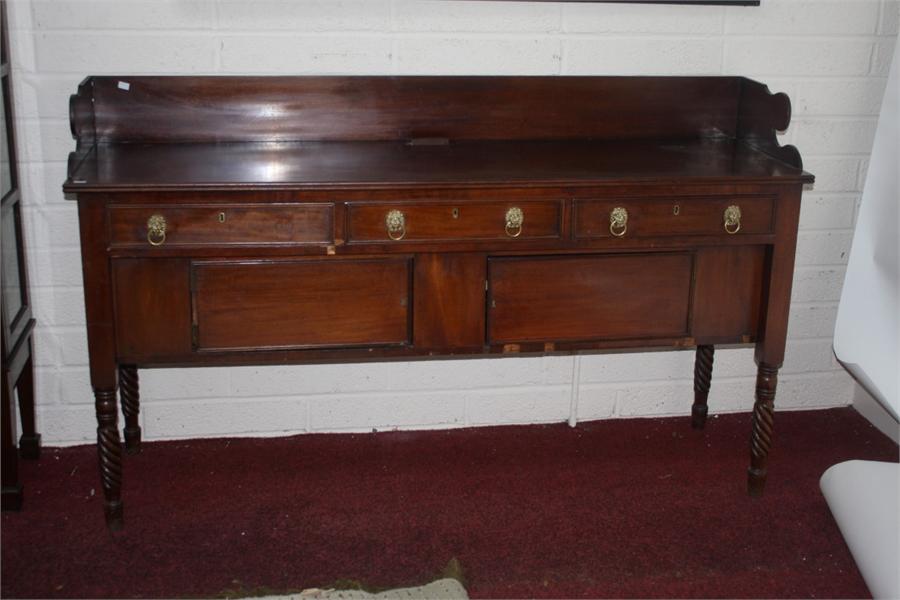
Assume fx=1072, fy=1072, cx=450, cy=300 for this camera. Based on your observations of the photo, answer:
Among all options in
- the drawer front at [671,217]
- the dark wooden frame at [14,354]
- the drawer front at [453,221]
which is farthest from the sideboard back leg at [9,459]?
Result: the drawer front at [671,217]

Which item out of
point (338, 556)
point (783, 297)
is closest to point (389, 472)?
point (338, 556)

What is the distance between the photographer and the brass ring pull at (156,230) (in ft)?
7.35

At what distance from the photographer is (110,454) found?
8.08ft

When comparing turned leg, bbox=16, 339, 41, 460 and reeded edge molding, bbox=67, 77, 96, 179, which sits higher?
reeded edge molding, bbox=67, 77, 96, 179

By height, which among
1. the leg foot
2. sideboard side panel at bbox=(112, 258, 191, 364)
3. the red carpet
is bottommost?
the red carpet

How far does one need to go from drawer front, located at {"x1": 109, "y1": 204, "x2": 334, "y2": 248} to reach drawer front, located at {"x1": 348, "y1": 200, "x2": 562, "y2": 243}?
3.4 inches

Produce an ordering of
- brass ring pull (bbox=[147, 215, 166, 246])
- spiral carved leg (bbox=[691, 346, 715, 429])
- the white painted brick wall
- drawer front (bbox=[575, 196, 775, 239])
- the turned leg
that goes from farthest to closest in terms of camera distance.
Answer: spiral carved leg (bbox=[691, 346, 715, 429])
the turned leg
the white painted brick wall
drawer front (bbox=[575, 196, 775, 239])
brass ring pull (bbox=[147, 215, 166, 246])

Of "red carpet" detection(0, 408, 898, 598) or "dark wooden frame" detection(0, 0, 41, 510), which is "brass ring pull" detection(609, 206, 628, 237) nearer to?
"red carpet" detection(0, 408, 898, 598)

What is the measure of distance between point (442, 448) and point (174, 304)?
0.97 meters

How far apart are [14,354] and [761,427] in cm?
186

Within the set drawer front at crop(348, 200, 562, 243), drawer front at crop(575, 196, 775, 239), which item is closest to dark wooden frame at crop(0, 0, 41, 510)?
drawer front at crop(348, 200, 562, 243)

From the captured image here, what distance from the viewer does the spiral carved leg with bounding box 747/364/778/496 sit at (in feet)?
8.61

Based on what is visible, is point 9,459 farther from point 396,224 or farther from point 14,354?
point 396,224

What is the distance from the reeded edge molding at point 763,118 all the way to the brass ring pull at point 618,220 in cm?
45
